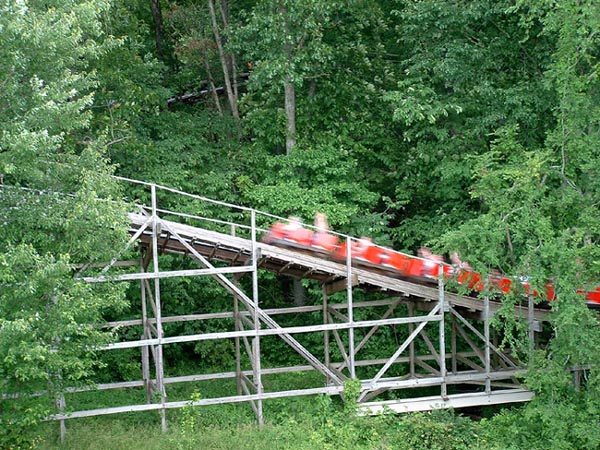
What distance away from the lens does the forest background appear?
14102mm

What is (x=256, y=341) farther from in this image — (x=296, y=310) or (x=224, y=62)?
(x=224, y=62)

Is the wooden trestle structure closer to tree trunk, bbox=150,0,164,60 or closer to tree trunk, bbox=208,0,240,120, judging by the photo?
tree trunk, bbox=208,0,240,120

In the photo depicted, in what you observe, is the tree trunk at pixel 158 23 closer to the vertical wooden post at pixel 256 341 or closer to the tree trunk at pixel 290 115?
the tree trunk at pixel 290 115

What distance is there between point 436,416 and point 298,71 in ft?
31.0

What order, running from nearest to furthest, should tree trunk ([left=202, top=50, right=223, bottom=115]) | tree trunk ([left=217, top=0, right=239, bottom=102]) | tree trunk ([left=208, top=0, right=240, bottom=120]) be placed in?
tree trunk ([left=208, top=0, right=240, bottom=120]), tree trunk ([left=217, top=0, right=239, bottom=102]), tree trunk ([left=202, top=50, right=223, bottom=115])

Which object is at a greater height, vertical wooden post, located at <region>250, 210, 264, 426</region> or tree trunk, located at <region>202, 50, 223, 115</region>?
tree trunk, located at <region>202, 50, 223, 115</region>

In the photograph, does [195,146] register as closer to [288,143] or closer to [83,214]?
[288,143]

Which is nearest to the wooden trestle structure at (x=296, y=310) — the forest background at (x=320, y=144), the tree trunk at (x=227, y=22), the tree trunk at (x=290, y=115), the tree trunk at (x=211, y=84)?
the forest background at (x=320, y=144)

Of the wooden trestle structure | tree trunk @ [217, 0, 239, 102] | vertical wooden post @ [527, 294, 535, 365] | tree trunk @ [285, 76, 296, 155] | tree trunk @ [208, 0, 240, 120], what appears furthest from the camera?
tree trunk @ [217, 0, 239, 102]

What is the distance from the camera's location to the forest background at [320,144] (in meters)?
14.1

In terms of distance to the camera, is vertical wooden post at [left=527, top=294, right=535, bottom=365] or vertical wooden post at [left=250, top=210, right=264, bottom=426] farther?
vertical wooden post at [left=250, top=210, right=264, bottom=426]

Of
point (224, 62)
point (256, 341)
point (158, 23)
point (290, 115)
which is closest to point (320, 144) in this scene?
point (290, 115)

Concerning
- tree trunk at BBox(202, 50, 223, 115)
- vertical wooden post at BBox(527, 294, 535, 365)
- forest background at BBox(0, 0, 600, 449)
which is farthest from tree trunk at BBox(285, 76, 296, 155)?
vertical wooden post at BBox(527, 294, 535, 365)

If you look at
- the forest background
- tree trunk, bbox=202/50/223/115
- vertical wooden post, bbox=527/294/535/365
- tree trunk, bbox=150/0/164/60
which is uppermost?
tree trunk, bbox=150/0/164/60
